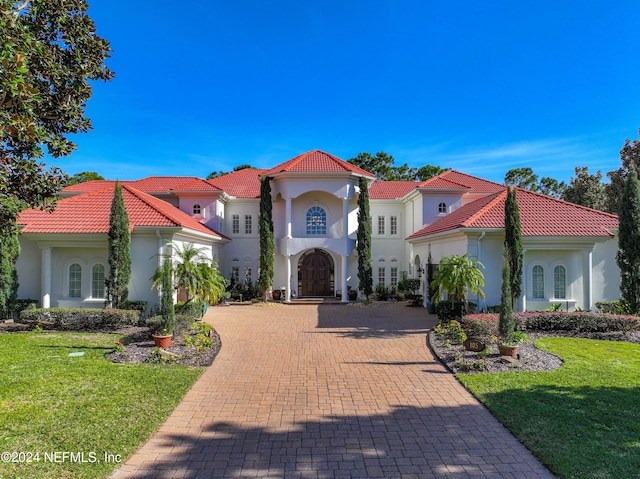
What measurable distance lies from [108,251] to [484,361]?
45.7 ft

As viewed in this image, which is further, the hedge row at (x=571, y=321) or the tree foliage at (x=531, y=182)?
the tree foliage at (x=531, y=182)

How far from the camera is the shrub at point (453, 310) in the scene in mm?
14409

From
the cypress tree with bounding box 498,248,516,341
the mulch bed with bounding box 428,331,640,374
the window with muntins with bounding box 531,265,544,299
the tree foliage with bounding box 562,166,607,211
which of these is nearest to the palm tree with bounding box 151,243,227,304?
the mulch bed with bounding box 428,331,640,374

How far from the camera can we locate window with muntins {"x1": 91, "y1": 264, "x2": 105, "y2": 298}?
15.1 metres

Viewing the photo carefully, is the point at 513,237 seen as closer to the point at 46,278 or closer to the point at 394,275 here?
the point at 394,275

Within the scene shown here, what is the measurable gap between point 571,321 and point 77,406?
14505 millimetres

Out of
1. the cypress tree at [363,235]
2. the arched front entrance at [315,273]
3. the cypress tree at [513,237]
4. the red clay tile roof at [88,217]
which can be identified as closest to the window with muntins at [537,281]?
the cypress tree at [513,237]

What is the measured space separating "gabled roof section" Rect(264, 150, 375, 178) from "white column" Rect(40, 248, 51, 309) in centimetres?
1194

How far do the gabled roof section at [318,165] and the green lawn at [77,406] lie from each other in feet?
49.1

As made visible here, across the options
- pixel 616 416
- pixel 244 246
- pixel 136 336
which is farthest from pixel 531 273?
pixel 244 246

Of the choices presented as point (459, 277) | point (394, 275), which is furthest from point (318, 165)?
point (459, 277)

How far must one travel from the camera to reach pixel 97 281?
15141mm

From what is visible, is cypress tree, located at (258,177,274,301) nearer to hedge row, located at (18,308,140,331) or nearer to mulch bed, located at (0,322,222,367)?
hedge row, located at (18,308,140,331)

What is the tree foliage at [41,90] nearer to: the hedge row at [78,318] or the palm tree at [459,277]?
the hedge row at [78,318]
